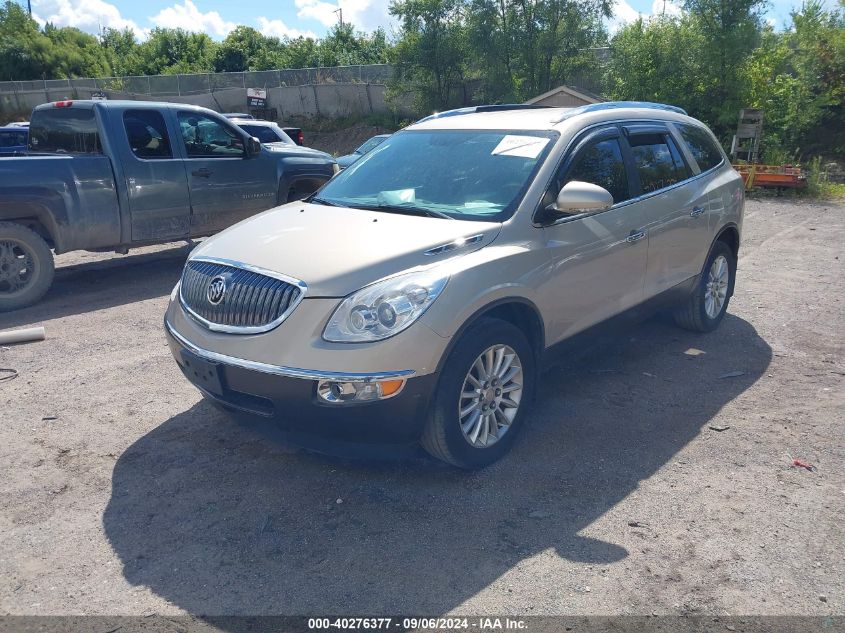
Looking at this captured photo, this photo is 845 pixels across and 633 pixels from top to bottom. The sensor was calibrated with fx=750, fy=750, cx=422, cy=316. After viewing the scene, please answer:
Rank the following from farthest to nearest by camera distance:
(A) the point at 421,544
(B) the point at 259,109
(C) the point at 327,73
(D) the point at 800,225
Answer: (C) the point at 327,73
(B) the point at 259,109
(D) the point at 800,225
(A) the point at 421,544

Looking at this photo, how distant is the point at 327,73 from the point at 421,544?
3750 cm

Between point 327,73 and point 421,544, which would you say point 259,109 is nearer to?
point 327,73

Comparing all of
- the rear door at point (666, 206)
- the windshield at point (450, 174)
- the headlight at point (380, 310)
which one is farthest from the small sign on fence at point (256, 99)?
the headlight at point (380, 310)

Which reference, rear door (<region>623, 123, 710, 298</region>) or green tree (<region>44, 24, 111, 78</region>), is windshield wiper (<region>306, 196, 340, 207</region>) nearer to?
rear door (<region>623, 123, 710, 298</region>)

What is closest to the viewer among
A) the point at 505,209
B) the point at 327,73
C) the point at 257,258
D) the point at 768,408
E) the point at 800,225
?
the point at 257,258

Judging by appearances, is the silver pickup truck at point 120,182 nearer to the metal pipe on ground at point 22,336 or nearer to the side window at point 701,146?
the metal pipe on ground at point 22,336

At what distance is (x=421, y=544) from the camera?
11.4 ft

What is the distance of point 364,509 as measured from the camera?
3768 millimetres

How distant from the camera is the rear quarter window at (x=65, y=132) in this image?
8039mm

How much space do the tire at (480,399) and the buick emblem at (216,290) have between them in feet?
4.07

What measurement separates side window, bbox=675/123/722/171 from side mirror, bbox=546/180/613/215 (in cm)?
216

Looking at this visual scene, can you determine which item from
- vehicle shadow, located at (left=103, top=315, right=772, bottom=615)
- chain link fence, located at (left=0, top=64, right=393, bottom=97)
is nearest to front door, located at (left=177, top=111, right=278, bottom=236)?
vehicle shadow, located at (left=103, top=315, right=772, bottom=615)

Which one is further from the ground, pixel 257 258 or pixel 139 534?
pixel 257 258

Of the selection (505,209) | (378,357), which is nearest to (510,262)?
(505,209)
